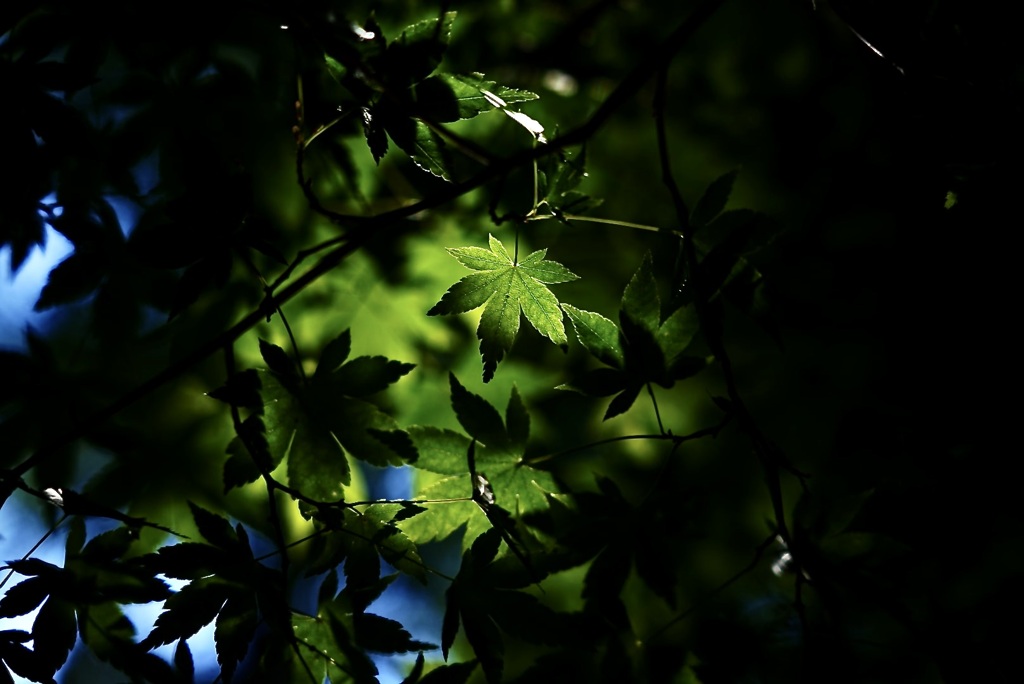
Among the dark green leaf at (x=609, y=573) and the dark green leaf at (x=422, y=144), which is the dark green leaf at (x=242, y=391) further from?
the dark green leaf at (x=609, y=573)

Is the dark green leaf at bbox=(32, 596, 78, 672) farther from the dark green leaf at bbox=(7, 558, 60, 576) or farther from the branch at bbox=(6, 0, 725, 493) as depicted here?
the branch at bbox=(6, 0, 725, 493)

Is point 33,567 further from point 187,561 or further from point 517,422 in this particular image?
point 517,422

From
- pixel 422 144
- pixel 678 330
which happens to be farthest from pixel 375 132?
pixel 678 330

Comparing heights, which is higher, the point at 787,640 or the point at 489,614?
the point at 489,614

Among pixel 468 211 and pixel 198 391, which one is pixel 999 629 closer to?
pixel 468 211

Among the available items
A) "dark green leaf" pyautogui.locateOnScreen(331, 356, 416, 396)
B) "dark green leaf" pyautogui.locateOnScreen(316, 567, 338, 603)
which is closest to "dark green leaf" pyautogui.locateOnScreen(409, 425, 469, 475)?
"dark green leaf" pyautogui.locateOnScreen(331, 356, 416, 396)

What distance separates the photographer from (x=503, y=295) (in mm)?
921

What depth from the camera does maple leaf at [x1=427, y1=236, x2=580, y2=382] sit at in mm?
884

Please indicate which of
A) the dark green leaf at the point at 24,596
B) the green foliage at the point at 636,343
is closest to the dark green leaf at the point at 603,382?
the green foliage at the point at 636,343

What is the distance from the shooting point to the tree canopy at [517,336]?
90cm

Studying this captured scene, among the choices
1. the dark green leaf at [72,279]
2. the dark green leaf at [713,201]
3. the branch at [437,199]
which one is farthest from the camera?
the dark green leaf at [72,279]

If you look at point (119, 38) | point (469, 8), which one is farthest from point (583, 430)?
point (119, 38)

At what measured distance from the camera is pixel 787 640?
128 centimetres

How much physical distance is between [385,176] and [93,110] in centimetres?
67
